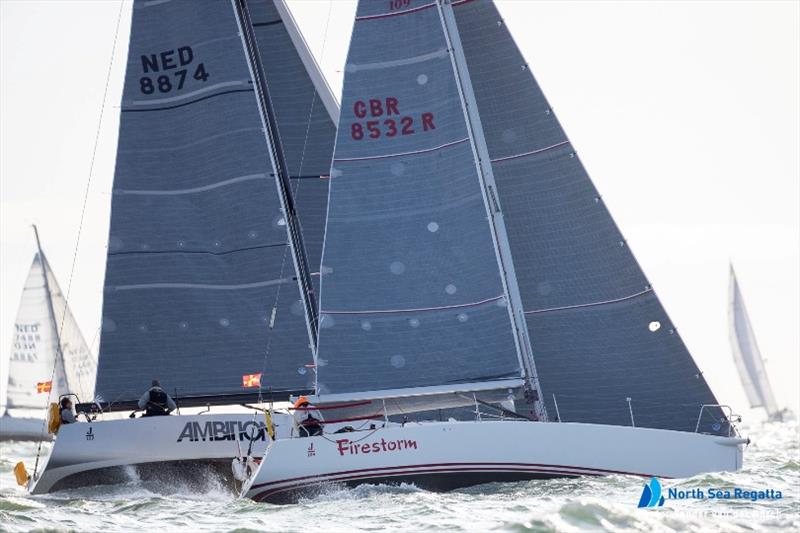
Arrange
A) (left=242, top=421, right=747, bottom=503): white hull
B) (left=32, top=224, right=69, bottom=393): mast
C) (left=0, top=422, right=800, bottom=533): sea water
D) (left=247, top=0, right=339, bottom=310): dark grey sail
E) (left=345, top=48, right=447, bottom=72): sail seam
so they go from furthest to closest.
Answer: (left=32, top=224, right=69, bottom=393): mast < (left=247, top=0, right=339, bottom=310): dark grey sail < (left=345, top=48, right=447, bottom=72): sail seam < (left=242, top=421, right=747, bottom=503): white hull < (left=0, top=422, right=800, bottom=533): sea water

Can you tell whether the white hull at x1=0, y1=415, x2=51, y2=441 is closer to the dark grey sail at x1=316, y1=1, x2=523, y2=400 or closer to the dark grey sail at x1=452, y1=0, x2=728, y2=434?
the dark grey sail at x1=452, y1=0, x2=728, y2=434

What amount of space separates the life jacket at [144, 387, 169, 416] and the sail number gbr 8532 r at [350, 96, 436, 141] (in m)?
6.06

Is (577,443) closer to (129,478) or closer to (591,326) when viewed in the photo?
(591,326)

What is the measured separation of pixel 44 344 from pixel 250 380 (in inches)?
1290

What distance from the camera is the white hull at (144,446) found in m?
21.6

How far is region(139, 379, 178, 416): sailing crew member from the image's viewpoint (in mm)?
22328

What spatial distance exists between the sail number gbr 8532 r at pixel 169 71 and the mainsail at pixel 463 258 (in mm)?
6368

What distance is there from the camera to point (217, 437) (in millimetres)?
22281

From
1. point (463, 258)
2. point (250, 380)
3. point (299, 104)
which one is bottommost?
point (250, 380)

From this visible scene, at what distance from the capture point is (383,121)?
18.9 m

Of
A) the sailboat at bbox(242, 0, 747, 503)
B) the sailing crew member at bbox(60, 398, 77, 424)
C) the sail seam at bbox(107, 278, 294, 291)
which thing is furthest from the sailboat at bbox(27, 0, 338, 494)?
the sailboat at bbox(242, 0, 747, 503)

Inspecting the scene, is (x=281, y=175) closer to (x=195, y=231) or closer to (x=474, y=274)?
(x=195, y=231)

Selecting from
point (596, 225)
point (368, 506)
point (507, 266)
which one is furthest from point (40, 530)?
point (596, 225)

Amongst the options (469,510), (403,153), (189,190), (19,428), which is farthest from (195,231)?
(19,428)
